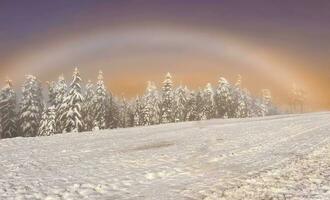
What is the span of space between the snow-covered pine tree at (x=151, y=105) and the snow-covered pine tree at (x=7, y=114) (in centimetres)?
3924

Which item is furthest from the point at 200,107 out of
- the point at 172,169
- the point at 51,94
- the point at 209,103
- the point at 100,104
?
the point at 172,169

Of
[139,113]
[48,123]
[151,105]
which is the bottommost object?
[48,123]

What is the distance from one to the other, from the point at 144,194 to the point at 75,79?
57.1m

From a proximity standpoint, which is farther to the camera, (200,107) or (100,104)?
(200,107)

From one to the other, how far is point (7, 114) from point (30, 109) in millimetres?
3729

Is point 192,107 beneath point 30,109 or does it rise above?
above

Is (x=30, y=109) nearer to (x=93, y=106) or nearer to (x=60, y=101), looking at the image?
(x=60, y=101)

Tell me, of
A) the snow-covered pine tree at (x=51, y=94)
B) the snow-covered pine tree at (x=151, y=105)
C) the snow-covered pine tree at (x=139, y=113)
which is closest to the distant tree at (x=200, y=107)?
the snow-covered pine tree at (x=151, y=105)

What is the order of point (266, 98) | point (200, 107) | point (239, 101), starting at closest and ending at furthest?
1. point (200, 107)
2. point (239, 101)
3. point (266, 98)

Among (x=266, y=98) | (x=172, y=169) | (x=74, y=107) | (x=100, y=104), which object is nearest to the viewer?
(x=172, y=169)

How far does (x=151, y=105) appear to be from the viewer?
10538 cm

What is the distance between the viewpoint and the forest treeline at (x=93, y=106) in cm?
6831

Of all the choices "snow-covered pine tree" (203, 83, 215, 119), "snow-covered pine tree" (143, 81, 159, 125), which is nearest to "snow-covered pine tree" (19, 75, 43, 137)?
"snow-covered pine tree" (143, 81, 159, 125)

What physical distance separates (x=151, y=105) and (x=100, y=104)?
24.9m
